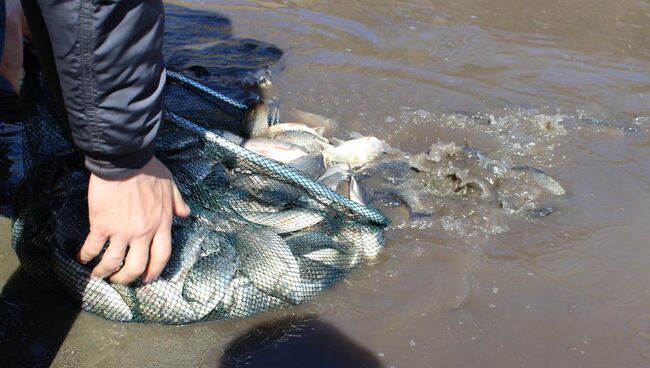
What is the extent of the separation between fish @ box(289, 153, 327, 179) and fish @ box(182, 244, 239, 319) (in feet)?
3.73

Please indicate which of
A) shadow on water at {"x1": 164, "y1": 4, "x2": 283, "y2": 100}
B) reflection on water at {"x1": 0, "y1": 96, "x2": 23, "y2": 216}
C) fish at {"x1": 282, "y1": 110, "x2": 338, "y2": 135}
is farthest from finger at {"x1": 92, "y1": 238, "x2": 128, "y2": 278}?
shadow on water at {"x1": 164, "y1": 4, "x2": 283, "y2": 100}

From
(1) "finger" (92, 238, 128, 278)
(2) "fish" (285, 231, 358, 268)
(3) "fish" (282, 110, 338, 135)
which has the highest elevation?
(1) "finger" (92, 238, 128, 278)

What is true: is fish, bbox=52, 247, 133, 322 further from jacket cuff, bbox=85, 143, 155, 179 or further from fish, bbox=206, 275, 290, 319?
jacket cuff, bbox=85, 143, 155, 179

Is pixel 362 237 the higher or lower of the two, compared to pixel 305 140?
lower

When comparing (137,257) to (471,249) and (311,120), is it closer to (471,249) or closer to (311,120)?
(471,249)

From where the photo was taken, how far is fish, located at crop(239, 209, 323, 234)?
3.65 m

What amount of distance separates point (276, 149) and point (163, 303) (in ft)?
5.60

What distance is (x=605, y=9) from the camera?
29.1ft

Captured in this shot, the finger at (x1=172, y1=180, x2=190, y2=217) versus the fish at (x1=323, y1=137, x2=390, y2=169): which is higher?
the finger at (x1=172, y1=180, x2=190, y2=217)

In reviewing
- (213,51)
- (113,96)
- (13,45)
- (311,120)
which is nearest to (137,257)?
(113,96)

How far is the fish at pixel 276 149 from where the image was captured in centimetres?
443

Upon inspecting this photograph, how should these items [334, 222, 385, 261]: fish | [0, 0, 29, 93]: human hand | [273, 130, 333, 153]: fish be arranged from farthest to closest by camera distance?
[273, 130, 333, 153]: fish → [334, 222, 385, 261]: fish → [0, 0, 29, 93]: human hand

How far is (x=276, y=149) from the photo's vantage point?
4477 millimetres

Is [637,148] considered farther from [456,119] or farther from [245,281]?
[245,281]
